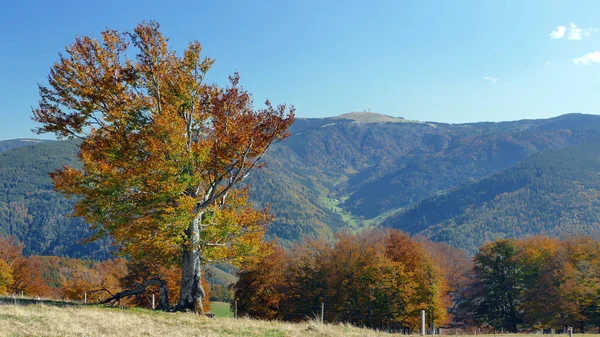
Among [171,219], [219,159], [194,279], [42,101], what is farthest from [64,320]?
[42,101]

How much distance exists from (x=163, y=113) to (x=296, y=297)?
2053 inches

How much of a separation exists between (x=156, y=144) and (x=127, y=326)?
25.6 ft

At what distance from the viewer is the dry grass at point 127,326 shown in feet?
42.2

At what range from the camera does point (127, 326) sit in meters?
14.6

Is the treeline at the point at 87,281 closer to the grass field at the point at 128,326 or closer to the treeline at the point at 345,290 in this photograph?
the treeline at the point at 345,290

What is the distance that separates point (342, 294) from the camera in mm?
65438

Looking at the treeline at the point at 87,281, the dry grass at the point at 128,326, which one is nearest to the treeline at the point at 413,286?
the treeline at the point at 87,281

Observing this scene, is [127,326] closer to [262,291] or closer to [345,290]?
[262,291]

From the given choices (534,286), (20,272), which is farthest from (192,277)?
(20,272)

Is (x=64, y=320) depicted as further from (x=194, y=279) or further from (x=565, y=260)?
(x=565, y=260)

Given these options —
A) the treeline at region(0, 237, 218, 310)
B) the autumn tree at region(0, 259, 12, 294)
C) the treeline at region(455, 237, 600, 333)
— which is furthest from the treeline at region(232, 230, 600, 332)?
the autumn tree at region(0, 259, 12, 294)

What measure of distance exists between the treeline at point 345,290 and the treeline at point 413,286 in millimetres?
146

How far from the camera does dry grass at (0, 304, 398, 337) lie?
42.2ft

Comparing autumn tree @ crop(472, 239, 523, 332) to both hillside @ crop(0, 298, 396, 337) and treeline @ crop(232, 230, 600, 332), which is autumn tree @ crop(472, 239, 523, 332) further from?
hillside @ crop(0, 298, 396, 337)
